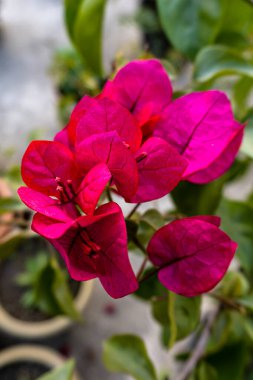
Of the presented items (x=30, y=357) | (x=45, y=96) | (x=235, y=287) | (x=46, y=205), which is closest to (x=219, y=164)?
(x=46, y=205)

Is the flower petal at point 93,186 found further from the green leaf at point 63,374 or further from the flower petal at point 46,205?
the green leaf at point 63,374

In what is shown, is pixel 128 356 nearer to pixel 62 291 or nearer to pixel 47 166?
pixel 62 291

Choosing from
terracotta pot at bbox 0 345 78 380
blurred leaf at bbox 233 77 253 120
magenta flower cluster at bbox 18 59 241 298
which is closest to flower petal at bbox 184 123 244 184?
magenta flower cluster at bbox 18 59 241 298

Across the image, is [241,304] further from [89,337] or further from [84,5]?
[89,337]

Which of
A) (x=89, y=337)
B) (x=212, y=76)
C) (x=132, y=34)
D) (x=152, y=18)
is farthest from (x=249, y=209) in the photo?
(x=132, y=34)

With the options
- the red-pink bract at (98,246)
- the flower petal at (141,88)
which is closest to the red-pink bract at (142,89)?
the flower petal at (141,88)

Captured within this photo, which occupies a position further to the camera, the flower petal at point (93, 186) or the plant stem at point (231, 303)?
the plant stem at point (231, 303)

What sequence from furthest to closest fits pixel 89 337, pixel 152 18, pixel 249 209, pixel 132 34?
pixel 132 34 → pixel 152 18 → pixel 89 337 → pixel 249 209
